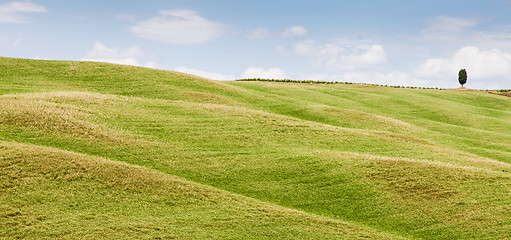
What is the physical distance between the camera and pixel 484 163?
145 feet

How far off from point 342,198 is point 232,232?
9.77 meters

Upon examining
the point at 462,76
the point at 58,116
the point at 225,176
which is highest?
the point at 462,76

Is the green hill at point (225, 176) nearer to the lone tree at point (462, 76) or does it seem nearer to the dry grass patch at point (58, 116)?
the dry grass patch at point (58, 116)

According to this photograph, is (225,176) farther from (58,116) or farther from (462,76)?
(462,76)

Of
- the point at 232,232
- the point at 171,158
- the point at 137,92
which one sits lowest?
the point at 232,232

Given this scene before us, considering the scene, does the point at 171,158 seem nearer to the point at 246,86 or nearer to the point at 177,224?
the point at 177,224

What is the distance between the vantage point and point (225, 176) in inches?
1371

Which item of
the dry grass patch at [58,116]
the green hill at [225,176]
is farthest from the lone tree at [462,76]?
the dry grass patch at [58,116]

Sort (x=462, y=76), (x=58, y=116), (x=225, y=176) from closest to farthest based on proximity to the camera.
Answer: (x=225, y=176) → (x=58, y=116) → (x=462, y=76)

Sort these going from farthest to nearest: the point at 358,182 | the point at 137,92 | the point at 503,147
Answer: the point at 137,92
the point at 503,147
the point at 358,182

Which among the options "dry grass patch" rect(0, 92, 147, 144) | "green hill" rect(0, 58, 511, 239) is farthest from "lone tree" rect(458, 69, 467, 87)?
"dry grass patch" rect(0, 92, 147, 144)

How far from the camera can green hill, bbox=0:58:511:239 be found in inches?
1074

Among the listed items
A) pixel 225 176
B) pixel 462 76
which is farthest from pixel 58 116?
pixel 462 76

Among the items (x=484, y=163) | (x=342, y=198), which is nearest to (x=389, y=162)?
(x=342, y=198)
